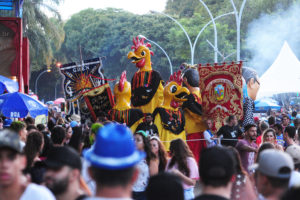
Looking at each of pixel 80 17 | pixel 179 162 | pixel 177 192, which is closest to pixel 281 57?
pixel 179 162

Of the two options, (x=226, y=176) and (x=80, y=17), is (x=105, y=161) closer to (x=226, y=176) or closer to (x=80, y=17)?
(x=226, y=176)

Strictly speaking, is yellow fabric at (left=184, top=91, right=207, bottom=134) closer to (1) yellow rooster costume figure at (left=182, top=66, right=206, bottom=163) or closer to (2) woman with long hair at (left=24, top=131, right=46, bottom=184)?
(1) yellow rooster costume figure at (left=182, top=66, right=206, bottom=163)

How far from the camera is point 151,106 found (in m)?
14.7

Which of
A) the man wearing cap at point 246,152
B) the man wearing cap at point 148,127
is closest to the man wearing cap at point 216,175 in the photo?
the man wearing cap at point 246,152

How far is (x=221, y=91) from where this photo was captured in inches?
552

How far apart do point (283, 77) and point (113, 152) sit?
2272cm

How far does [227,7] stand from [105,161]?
62.5 metres

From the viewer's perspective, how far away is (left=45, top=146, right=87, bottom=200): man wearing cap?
4.05m

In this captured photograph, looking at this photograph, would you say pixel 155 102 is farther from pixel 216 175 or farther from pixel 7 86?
pixel 216 175

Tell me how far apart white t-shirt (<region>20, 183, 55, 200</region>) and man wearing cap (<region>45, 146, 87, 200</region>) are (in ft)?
0.30

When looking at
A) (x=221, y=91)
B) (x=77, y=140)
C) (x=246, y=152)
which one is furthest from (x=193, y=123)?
(x=77, y=140)

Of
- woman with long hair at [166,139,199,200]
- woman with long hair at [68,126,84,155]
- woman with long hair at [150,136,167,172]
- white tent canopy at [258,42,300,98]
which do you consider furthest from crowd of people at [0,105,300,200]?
white tent canopy at [258,42,300,98]

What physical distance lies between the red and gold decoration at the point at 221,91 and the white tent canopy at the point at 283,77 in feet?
35.0

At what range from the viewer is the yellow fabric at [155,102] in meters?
14.7
